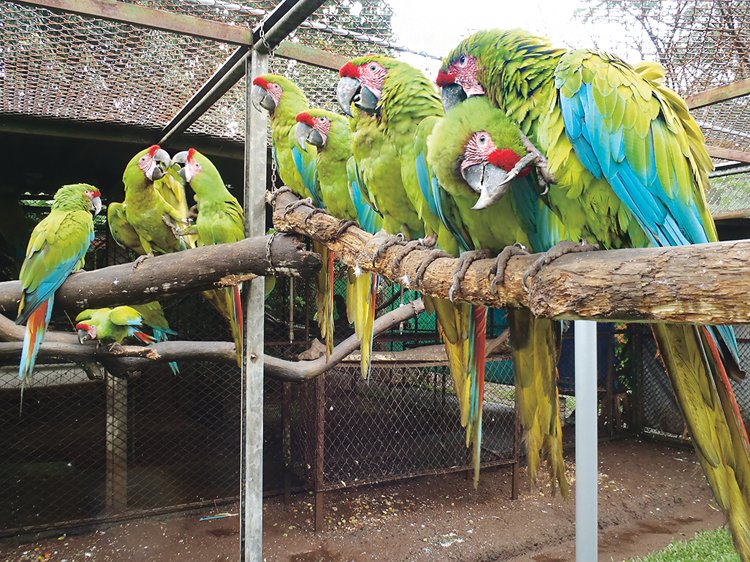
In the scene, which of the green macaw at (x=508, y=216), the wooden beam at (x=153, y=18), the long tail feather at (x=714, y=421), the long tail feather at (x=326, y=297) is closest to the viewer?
the long tail feather at (x=714, y=421)

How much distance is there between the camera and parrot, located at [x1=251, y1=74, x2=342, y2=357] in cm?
216

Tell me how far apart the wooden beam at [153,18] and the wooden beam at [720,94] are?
1948 millimetres

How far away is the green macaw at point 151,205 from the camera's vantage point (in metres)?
2.67

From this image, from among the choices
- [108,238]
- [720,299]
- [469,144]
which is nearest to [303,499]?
[108,238]

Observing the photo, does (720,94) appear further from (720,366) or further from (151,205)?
(151,205)

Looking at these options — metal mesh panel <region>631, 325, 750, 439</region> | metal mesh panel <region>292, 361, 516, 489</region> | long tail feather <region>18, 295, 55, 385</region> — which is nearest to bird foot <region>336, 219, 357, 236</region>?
long tail feather <region>18, 295, 55, 385</region>

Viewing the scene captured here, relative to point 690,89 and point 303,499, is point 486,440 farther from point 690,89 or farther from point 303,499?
point 690,89

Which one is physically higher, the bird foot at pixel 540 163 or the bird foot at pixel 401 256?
the bird foot at pixel 540 163

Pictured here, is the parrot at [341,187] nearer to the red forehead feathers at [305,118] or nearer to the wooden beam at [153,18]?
the red forehead feathers at [305,118]

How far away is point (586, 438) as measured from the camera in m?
1.69

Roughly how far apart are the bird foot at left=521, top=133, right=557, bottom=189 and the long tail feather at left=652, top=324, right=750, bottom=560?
1.36ft

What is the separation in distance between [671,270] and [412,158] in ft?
3.13

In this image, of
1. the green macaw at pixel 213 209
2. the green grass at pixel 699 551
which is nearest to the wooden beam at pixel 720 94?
the green macaw at pixel 213 209

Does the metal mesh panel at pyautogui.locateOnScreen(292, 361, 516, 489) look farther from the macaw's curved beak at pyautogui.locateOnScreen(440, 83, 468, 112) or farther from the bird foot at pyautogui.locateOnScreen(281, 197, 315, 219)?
the macaw's curved beak at pyautogui.locateOnScreen(440, 83, 468, 112)
